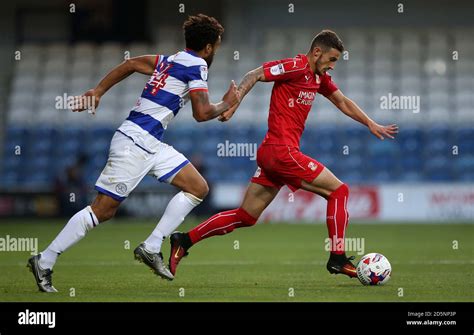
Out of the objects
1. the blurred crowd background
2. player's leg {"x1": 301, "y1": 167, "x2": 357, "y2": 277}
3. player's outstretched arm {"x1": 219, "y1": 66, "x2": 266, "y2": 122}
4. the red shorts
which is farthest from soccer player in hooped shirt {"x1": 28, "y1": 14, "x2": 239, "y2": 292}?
the blurred crowd background

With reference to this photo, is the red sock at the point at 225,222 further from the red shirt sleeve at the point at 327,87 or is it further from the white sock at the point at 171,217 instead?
the red shirt sleeve at the point at 327,87

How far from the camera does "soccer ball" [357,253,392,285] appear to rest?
935 centimetres

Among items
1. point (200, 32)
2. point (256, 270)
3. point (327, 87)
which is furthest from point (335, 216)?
point (200, 32)

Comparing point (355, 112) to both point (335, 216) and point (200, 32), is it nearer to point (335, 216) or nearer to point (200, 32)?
point (335, 216)

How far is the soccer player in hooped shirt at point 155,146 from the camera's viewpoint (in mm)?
8797

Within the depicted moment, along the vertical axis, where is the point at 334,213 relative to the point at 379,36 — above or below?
below

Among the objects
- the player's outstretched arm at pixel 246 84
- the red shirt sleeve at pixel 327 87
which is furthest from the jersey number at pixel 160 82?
the red shirt sleeve at pixel 327 87

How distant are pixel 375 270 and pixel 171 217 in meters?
1.98

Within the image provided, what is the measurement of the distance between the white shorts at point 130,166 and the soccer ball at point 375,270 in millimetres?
1959

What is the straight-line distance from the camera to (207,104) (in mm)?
8781

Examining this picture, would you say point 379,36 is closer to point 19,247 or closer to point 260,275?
point 19,247

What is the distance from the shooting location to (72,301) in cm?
801

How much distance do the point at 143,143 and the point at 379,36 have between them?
1820 centimetres

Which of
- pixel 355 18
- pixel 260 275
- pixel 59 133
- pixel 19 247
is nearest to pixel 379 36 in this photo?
pixel 355 18
